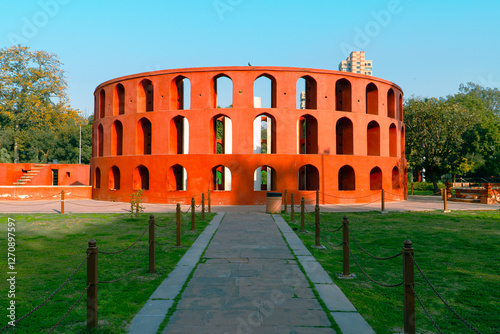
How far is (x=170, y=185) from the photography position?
23.9m

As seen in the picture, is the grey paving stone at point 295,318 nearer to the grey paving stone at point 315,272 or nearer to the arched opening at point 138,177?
the grey paving stone at point 315,272

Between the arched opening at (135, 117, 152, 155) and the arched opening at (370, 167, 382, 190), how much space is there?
17.4 meters

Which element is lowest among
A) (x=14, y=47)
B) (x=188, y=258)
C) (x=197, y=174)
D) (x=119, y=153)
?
(x=188, y=258)

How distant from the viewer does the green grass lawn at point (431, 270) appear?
444 centimetres

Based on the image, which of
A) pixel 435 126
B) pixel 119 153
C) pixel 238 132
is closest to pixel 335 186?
pixel 238 132

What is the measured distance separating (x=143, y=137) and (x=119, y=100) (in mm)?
4276

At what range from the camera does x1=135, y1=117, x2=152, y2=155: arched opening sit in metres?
24.2

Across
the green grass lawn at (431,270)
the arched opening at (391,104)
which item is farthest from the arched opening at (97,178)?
the arched opening at (391,104)

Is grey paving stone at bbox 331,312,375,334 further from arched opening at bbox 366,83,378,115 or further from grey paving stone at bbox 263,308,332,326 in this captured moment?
arched opening at bbox 366,83,378,115

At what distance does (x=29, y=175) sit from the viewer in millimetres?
32188

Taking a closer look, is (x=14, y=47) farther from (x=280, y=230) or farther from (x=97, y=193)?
(x=280, y=230)

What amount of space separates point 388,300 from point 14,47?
54.3 meters

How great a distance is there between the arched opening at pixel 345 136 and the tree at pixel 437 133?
10.1m

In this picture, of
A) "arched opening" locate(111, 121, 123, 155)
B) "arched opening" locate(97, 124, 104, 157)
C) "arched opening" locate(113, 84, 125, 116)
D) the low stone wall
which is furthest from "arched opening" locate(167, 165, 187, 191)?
the low stone wall
